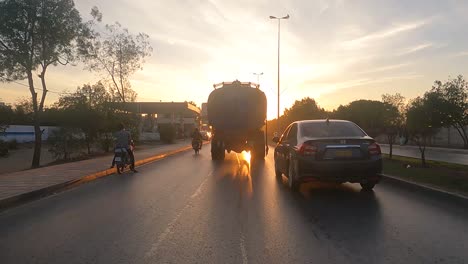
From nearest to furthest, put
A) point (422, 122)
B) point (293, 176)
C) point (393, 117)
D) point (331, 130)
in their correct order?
point (293, 176), point (331, 130), point (422, 122), point (393, 117)

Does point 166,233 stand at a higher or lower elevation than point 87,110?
lower

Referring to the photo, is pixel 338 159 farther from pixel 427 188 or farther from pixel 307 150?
pixel 427 188

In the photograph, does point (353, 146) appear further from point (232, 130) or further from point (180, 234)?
point (232, 130)

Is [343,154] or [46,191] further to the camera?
[46,191]

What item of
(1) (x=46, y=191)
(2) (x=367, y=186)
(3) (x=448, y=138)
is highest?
(3) (x=448, y=138)

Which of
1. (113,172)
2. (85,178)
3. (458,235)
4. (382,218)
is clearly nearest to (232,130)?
(113,172)

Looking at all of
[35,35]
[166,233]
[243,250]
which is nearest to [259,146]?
[35,35]

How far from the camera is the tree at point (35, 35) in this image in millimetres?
22078

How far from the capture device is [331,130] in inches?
455

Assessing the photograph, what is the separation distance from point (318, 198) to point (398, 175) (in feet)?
14.8

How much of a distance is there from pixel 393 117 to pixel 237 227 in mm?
16993

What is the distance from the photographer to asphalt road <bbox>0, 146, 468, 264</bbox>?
598 centimetres

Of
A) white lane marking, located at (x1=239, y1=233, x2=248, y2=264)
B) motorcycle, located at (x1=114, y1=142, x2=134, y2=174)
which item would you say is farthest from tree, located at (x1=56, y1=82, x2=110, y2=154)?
white lane marking, located at (x1=239, y1=233, x2=248, y2=264)

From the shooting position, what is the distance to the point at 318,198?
10602 mm
